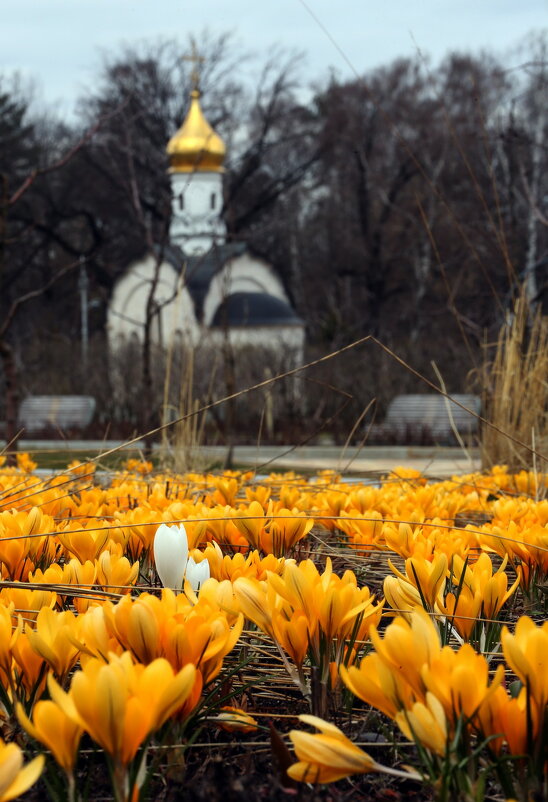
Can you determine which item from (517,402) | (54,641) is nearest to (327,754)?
(54,641)

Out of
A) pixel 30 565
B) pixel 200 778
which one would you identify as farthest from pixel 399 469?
pixel 200 778

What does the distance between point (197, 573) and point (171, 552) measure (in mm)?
64

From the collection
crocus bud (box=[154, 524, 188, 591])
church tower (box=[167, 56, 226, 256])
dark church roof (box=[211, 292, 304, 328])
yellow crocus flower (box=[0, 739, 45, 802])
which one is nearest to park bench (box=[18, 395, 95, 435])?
dark church roof (box=[211, 292, 304, 328])

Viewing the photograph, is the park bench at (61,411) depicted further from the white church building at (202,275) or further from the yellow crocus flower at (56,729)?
the yellow crocus flower at (56,729)

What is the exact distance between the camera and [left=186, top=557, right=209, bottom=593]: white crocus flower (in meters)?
1.69

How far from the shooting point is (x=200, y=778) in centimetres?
119

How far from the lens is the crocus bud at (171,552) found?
1729 mm

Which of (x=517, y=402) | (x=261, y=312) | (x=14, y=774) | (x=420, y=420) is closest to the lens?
(x=14, y=774)

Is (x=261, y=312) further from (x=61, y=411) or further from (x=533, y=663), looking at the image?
(x=533, y=663)

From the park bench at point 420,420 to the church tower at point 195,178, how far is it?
1678 cm

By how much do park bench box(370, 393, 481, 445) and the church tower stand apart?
55.0 ft

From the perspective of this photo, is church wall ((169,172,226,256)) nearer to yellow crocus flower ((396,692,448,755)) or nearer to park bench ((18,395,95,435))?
park bench ((18,395,95,435))

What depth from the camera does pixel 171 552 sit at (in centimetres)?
173

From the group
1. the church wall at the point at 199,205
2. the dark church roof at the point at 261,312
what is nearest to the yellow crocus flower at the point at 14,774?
the dark church roof at the point at 261,312
